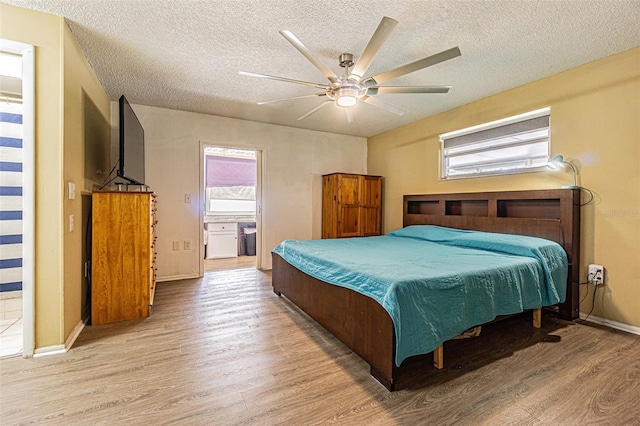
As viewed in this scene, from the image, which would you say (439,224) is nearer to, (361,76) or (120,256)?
(361,76)

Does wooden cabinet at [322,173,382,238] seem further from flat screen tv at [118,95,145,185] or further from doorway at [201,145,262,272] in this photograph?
flat screen tv at [118,95,145,185]

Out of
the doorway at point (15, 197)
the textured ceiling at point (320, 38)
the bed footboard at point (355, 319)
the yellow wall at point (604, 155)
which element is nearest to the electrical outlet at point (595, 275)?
the yellow wall at point (604, 155)

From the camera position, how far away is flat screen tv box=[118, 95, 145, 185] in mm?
2506

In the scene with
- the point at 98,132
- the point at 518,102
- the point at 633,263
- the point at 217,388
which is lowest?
the point at 217,388

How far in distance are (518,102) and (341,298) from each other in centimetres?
305

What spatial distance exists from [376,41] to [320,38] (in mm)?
722

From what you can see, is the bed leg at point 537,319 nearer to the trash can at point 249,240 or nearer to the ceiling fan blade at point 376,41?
the ceiling fan blade at point 376,41

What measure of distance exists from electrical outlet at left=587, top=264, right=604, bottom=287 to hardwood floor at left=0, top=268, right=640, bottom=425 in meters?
0.40

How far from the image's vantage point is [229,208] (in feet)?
21.1

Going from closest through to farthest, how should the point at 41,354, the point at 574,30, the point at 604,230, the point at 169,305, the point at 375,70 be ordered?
the point at 41,354 → the point at 574,30 → the point at 604,230 → the point at 375,70 → the point at 169,305

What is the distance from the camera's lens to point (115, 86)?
3.24 metres

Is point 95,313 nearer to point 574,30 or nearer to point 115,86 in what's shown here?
point 115,86

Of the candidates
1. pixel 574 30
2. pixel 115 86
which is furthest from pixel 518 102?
pixel 115 86

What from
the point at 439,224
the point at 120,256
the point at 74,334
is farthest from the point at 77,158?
the point at 439,224
